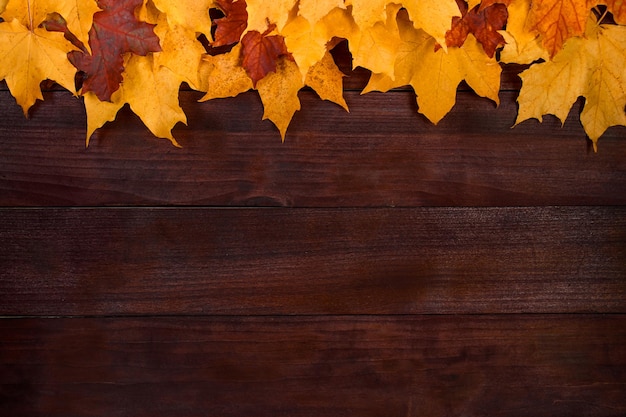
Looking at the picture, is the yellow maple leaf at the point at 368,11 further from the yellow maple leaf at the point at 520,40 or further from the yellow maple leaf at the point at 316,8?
the yellow maple leaf at the point at 520,40

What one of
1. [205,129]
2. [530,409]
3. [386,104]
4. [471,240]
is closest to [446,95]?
[386,104]

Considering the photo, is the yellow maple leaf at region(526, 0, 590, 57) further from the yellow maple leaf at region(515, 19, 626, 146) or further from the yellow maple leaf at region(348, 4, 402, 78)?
the yellow maple leaf at region(348, 4, 402, 78)

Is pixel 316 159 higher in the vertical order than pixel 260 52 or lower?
lower

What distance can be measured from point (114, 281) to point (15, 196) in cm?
21

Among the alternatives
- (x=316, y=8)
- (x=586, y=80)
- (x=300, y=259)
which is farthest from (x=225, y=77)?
(x=586, y=80)

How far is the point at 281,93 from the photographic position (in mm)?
997

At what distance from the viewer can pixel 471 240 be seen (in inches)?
42.0

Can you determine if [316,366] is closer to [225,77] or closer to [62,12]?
[225,77]

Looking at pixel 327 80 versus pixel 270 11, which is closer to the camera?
pixel 270 11

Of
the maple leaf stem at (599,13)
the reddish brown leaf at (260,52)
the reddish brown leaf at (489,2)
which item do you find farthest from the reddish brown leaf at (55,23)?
the maple leaf stem at (599,13)

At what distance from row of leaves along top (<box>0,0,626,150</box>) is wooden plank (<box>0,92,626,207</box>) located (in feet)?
0.13

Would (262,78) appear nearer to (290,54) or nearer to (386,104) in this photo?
(290,54)

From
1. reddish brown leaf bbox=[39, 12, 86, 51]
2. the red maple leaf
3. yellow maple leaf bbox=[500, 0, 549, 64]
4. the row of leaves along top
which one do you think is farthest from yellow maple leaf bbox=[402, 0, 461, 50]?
reddish brown leaf bbox=[39, 12, 86, 51]

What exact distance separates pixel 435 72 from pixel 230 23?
310mm
